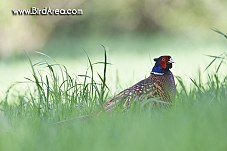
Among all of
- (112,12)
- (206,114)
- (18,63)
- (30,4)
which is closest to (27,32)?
(30,4)

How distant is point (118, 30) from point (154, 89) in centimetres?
2001

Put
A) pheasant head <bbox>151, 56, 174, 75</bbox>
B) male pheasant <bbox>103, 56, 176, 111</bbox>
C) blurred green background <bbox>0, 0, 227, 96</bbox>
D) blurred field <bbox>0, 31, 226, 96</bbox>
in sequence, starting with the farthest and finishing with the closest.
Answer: blurred green background <bbox>0, 0, 227, 96</bbox>, blurred field <bbox>0, 31, 226, 96</bbox>, pheasant head <bbox>151, 56, 174, 75</bbox>, male pheasant <bbox>103, 56, 176, 111</bbox>

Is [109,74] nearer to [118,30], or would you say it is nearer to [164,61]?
[164,61]

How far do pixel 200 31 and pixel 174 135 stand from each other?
20803mm

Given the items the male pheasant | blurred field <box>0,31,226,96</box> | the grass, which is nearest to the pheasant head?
the male pheasant

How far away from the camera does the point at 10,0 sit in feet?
56.1

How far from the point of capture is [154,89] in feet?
14.5

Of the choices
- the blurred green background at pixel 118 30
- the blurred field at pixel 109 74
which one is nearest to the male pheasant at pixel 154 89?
the blurred field at pixel 109 74

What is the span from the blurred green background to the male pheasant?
11.3 meters

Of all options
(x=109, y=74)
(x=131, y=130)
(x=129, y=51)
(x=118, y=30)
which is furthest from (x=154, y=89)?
(x=118, y=30)

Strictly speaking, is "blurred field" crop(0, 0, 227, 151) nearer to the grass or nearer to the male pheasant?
the grass

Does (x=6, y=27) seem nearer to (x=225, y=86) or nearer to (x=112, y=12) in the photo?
(x=112, y=12)

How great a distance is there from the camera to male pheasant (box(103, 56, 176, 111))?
4.17m

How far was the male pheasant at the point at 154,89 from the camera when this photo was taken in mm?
4169
